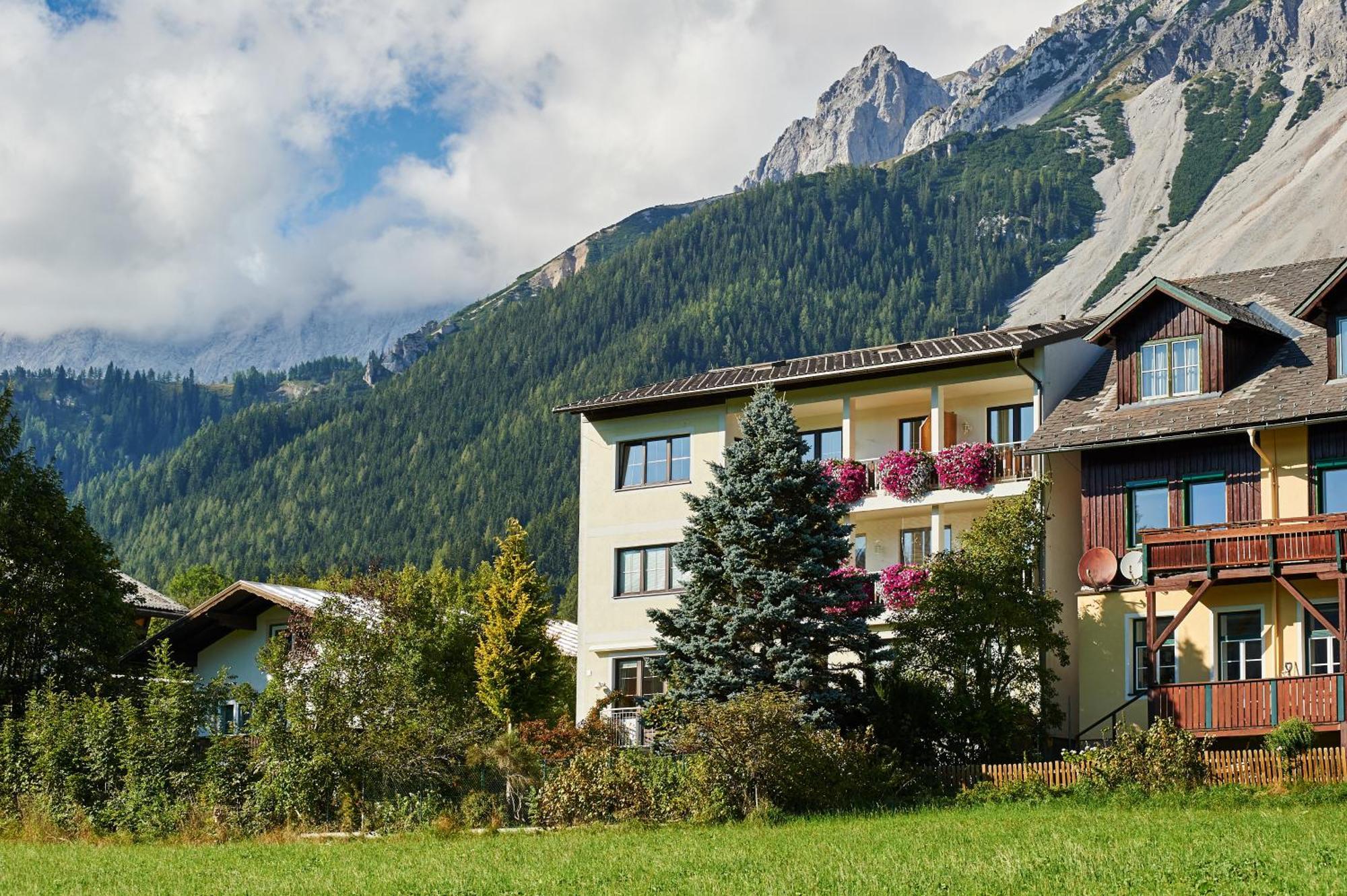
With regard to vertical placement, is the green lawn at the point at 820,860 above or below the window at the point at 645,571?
below

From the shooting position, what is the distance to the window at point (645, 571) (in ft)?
153

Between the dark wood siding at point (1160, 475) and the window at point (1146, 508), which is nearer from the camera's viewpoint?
the dark wood siding at point (1160, 475)

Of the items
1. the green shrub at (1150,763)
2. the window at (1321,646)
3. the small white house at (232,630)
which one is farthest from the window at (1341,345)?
the small white house at (232,630)

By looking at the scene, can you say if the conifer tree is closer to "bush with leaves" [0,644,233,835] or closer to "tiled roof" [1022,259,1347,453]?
"tiled roof" [1022,259,1347,453]

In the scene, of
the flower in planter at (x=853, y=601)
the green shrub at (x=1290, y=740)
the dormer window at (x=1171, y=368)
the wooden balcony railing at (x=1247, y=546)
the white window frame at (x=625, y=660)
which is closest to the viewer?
the green shrub at (x=1290, y=740)

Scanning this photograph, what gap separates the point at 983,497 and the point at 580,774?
1387cm

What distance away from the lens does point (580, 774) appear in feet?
110

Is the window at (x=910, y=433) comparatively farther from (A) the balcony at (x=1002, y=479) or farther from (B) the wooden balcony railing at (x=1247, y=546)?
(B) the wooden balcony railing at (x=1247, y=546)

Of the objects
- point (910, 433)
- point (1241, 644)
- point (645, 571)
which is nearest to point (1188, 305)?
point (1241, 644)

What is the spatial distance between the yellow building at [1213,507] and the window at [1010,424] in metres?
1.96

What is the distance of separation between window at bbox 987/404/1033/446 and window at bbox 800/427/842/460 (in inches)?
170

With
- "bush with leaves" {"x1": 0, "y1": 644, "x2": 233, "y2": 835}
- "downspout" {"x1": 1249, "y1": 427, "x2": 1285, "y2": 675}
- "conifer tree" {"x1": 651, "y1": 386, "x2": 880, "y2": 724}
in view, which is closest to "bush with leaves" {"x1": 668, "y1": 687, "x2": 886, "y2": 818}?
"conifer tree" {"x1": 651, "y1": 386, "x2": 880, "y2": 724}

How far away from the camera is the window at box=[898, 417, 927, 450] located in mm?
45500

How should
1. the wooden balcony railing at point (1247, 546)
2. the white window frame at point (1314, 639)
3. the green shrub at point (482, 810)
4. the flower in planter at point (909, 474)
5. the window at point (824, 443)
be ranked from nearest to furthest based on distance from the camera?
the green shrub at point (482, 810) < the wooden balcony railing at point (1247, 546) < the white window frame at point (1314, 639) < the flower in planter at point (909, 474) < the window at point (824, 443)
